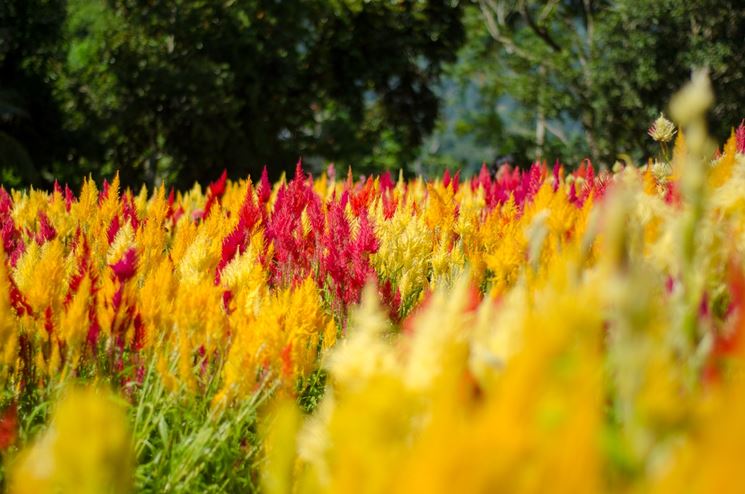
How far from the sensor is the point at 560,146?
82.6 feet

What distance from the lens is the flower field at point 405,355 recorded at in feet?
2.21

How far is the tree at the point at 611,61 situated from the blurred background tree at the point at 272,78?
0.05 meters

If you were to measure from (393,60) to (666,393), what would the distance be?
835 inches

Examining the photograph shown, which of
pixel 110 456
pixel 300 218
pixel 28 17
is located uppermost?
pixel 28 17

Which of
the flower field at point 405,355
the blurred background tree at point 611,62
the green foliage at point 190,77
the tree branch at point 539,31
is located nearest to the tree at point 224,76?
the green foliage at point 190,77

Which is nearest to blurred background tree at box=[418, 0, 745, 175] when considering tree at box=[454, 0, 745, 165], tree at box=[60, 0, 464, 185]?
tree at box=[454, 0, 745, 165]

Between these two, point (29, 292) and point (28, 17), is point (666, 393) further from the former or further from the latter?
point (28, 17)

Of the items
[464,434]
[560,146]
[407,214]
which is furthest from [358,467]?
[560,146]

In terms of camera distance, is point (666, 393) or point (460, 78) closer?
point (666, 393)

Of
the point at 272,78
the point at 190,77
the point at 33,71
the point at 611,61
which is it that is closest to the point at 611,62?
the point at 611,61

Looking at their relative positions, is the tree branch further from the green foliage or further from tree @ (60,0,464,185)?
the green foliage

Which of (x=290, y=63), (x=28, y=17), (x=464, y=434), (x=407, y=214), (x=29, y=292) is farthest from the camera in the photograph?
(x=290, y=63)

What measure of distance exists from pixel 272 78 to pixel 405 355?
17992mm

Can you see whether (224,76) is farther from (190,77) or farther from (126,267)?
(126,267)
